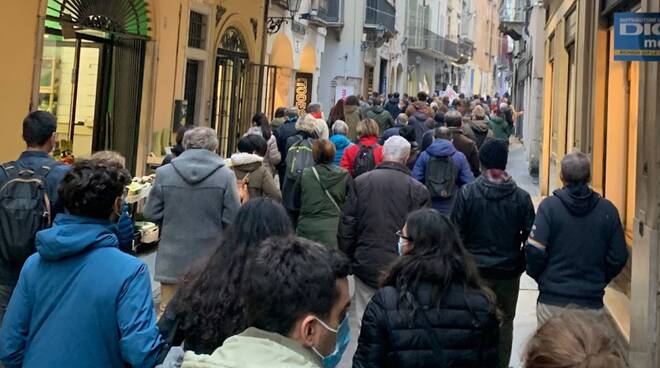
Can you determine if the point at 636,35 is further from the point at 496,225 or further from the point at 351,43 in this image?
the point at 351,43

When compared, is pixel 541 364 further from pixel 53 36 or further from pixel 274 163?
pixel 53 36

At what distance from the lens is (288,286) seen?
91.4 inches

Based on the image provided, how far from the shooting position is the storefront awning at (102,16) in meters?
10.7

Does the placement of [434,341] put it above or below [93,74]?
below

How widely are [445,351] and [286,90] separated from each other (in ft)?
63.5

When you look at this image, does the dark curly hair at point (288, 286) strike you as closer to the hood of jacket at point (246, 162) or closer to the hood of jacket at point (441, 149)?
the hood of jacket at point (246, 162)

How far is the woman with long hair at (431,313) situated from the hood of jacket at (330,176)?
3429 millimetres

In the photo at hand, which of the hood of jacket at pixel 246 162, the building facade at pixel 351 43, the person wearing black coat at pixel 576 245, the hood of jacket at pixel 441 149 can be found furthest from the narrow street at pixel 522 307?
the building facade at pixel 351 43

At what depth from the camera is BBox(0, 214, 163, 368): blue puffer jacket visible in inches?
128

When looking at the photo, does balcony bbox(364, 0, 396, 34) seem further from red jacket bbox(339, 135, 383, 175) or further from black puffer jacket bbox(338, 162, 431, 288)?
black puffer jacket bbox(338, 162, 431, 288)

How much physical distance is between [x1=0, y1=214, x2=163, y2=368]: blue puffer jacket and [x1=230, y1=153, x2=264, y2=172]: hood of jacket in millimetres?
4042

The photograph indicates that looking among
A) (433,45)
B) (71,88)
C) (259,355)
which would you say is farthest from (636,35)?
(433,45)

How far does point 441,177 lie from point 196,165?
125 inches

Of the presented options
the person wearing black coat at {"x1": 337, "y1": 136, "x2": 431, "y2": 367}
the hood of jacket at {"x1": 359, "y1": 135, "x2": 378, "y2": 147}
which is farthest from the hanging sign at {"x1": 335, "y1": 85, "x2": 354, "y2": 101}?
the person wearing black coat at {"x1": 337, "y1": 136, "x2": 431, "y2": 367}
